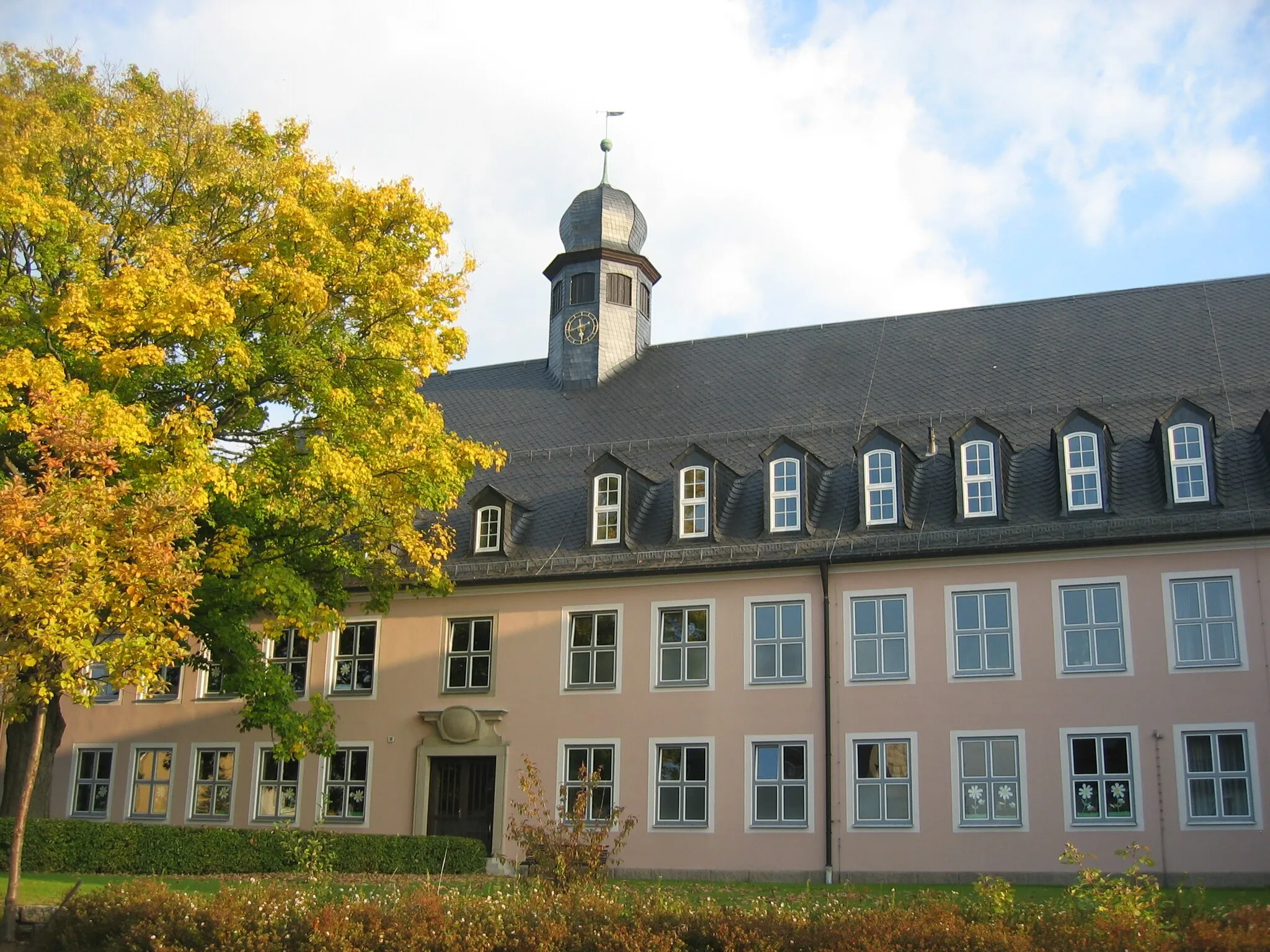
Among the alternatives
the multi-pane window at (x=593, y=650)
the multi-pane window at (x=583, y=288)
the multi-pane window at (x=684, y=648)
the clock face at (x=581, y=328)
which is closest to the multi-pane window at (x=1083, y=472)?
the multi-pane window at (x=684, y=648)

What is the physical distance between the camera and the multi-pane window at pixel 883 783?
2238cm

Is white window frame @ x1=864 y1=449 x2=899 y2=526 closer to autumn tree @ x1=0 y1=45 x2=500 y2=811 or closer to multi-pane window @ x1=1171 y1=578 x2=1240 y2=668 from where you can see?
multi-pane window @ x1=1171 y1=578 x2=1240 y2=668

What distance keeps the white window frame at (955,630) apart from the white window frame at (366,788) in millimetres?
10580

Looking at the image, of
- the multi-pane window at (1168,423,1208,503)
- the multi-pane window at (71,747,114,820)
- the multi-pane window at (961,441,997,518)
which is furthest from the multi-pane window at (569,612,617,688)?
the multi-pane window at (71,747,114,820)

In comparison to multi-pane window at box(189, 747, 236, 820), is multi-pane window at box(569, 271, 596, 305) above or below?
above

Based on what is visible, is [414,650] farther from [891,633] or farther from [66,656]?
[66,656]

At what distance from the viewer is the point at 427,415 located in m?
21.0

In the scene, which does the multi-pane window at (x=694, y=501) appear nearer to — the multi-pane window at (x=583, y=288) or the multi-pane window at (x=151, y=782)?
the multi-pane window at (x=583, y=288)

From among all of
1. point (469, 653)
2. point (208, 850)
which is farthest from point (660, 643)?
point (208, 850)

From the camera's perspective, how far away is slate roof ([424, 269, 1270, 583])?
22781 mm

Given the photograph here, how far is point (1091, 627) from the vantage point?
22.1 metres

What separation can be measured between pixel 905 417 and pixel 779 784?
7.23 metres

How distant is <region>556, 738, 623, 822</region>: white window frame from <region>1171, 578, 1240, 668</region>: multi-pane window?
922 centimetres

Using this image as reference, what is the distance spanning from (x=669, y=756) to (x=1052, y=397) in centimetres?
934
